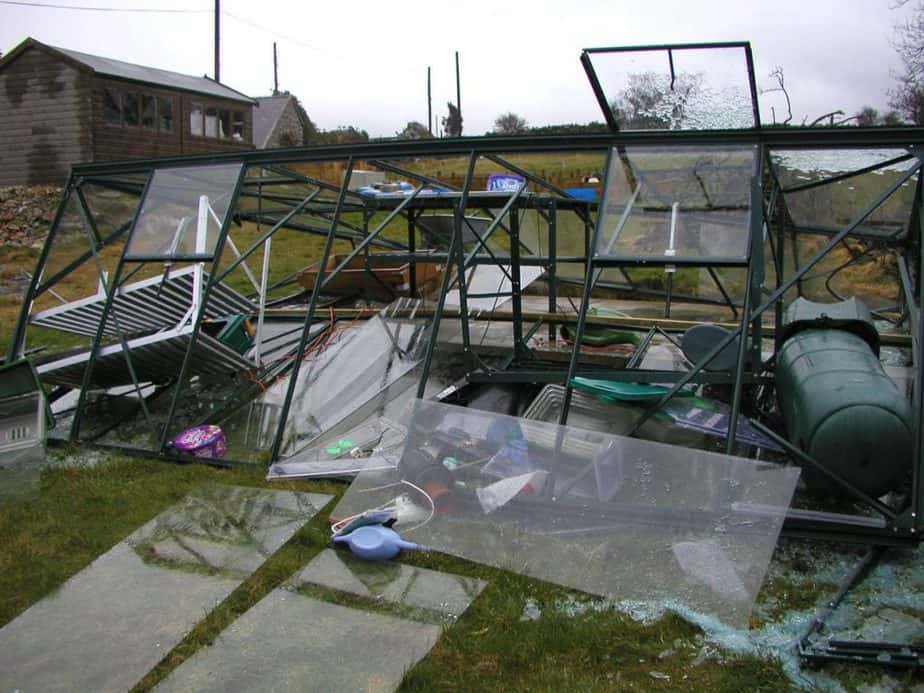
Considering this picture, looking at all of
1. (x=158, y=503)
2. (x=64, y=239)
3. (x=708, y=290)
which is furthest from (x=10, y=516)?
(x=64, y=239)

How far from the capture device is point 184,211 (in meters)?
6.49

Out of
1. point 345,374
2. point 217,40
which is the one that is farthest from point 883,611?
point 217,40

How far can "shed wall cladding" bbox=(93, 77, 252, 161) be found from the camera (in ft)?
73.9

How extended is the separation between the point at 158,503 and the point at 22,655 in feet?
5.43

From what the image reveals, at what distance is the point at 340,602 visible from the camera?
12.4ft

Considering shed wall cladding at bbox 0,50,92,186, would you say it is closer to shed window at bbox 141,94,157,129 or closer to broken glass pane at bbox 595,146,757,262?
shed window at bbox 141,94,157,129

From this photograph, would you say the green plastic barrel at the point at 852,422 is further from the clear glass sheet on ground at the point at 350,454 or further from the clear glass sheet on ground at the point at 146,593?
the clear glass sheet on ground at the point at 146,593

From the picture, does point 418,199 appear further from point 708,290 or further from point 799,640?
point 799,640

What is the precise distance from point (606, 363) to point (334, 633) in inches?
160

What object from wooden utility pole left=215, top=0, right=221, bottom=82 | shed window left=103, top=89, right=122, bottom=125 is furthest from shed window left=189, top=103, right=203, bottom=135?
wooden utility pole left=215, top=0, right=221, bottom=82

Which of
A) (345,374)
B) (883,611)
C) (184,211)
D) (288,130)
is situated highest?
(288,130)

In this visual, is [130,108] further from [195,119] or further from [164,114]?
[195,119]

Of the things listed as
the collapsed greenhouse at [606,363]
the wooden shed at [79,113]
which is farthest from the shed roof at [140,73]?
the collapsed greenhouse at [606,363]

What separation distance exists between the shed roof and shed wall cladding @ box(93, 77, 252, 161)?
204 mm
